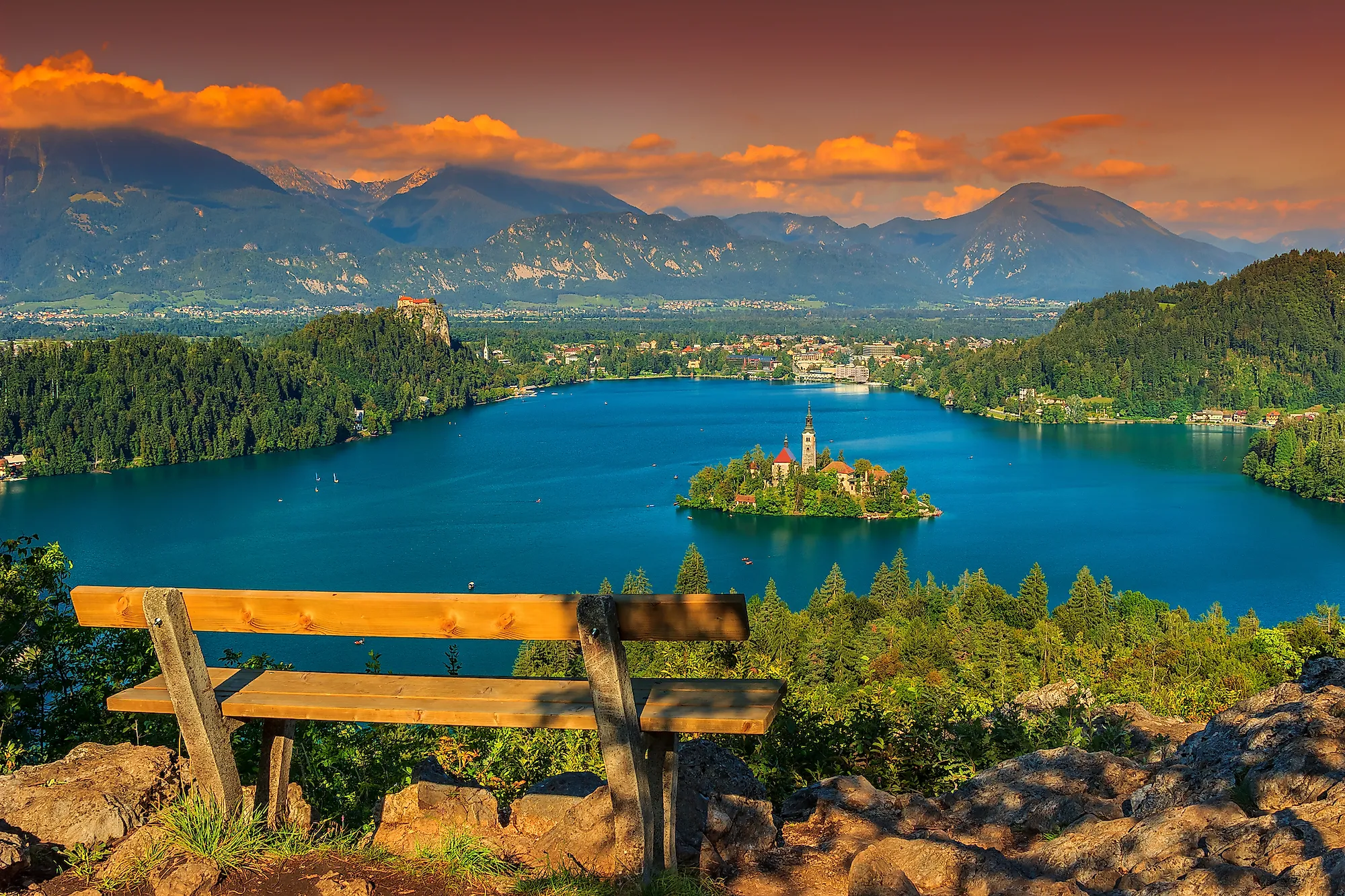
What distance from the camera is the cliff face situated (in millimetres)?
3271

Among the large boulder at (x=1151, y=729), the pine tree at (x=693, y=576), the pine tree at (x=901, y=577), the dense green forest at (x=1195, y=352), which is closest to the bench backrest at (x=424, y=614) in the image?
the large boulder at (x=1151, y=729)

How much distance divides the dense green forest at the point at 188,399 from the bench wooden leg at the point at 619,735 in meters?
71.6

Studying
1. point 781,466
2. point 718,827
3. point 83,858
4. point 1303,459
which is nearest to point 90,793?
point 83,858

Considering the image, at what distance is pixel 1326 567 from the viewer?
129 ft

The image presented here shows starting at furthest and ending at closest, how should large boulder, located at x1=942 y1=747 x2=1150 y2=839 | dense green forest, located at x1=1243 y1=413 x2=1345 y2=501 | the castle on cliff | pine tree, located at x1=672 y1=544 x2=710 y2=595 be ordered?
the castle on cliff, dense green forest, located at x1=1243 y1=413 x2=1345 y2=501, pine tree, located at x1=672 y1=544 x2=710 y2=595, large boulder, located at x1=942 y1=747 x2=1150 y2=839

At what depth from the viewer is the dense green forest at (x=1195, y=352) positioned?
3888 inches

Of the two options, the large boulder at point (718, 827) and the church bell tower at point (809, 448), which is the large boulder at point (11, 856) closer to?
the large boulder at point (718, 827)

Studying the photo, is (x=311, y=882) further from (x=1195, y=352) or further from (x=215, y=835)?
(x=1195, y=352)

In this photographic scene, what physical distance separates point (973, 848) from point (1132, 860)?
527mm

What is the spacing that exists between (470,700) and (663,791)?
0.68 m

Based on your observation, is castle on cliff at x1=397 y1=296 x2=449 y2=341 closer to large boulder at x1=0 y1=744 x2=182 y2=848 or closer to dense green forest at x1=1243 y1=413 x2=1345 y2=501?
dense green forest at x1=1243 y1=413 x2=1345 y2=501

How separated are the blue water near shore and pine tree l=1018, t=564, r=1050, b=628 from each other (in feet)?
18.5

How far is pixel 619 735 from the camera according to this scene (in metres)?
3.04

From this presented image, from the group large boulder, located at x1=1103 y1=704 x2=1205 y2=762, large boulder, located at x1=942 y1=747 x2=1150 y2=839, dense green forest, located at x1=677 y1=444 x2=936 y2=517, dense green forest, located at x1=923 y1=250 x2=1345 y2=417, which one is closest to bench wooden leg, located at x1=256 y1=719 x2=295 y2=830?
large boulder, located at x1=942 y1=747 x2=1150 y2=839
